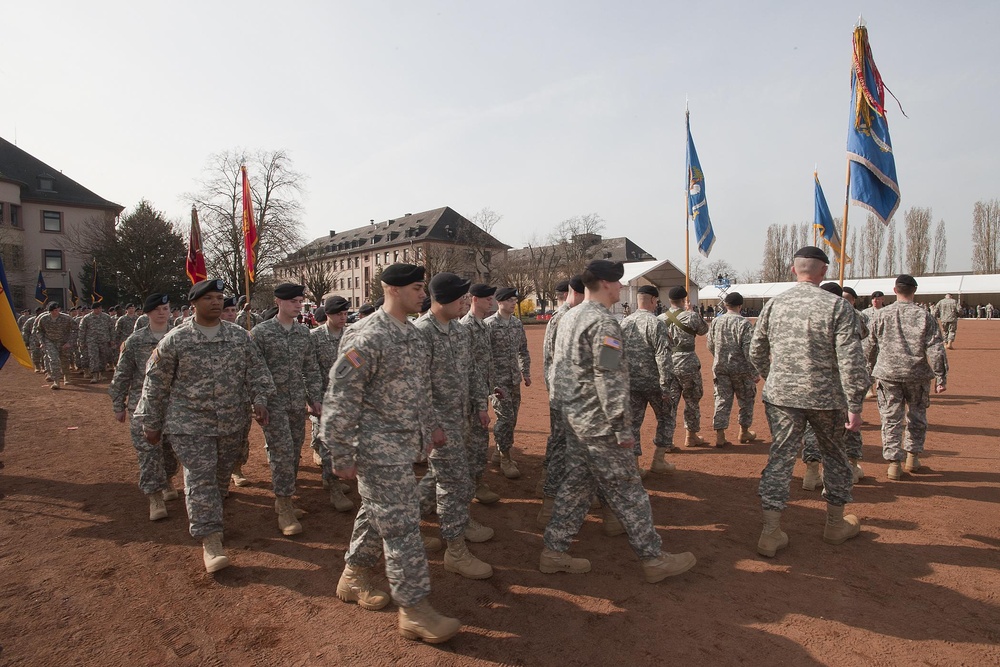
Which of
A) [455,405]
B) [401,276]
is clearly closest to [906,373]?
[455,405]

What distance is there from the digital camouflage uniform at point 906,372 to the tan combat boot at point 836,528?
2092 mm

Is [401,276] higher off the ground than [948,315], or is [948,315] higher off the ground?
[401,276]

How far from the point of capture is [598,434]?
3752 millimetres

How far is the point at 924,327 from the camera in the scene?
5.94 metres

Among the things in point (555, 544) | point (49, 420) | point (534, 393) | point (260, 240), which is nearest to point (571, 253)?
point (260, 240)

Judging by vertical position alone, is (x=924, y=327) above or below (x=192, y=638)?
above

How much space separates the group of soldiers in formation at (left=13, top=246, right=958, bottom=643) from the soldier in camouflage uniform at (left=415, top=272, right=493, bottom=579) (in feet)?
0.05

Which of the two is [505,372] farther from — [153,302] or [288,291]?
[153,302]

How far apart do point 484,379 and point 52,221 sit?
52.9 meters

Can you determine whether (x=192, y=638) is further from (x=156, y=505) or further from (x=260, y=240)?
(x=260, y=240)

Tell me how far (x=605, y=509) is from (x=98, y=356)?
49.3 ft

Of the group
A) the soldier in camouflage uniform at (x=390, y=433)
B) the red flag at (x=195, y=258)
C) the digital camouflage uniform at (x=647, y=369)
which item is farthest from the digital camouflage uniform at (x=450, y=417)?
the red flag at (x=195, y=258)

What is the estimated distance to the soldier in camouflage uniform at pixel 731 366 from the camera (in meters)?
7.24

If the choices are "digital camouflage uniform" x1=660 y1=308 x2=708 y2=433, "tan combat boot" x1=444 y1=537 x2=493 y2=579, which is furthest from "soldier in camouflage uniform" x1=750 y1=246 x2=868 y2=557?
"digital camouflage uniform" x1=660 y1=308 x2=708 y2=433
